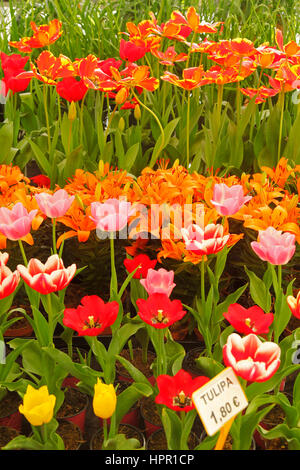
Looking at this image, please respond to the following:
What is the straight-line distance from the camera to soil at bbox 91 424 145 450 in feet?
2.67

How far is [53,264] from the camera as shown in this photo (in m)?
0.80

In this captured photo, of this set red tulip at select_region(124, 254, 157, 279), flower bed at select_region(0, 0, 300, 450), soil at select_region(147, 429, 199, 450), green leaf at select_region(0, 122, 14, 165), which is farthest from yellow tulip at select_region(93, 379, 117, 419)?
green leaf at select_region(0, 122, 14, 165)

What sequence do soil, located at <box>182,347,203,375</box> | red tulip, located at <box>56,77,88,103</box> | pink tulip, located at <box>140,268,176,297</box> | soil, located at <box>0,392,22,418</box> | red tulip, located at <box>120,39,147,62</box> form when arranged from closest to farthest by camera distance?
pink tulip, located at <box>140,268,176,297</box> < soil, located at <box>0,392,22,418</box> < soil, located at <box>182,347,203,375</box> < red tulip, located at <box>56,77,88,103</box> < red tulip, located at <box>120,39,147,62</box>

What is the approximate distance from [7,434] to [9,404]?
0.07 m

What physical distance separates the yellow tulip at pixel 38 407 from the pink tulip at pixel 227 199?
0.39 m

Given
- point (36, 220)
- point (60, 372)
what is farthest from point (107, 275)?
point (60, 372)

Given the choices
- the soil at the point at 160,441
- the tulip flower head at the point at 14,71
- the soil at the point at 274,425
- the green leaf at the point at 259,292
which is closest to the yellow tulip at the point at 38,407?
the soil at the point at 160,441

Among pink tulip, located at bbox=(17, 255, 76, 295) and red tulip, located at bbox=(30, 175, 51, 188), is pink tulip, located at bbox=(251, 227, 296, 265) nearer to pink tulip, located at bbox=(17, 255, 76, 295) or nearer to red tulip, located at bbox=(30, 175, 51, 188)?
pink tulip, located at bbox=(17, 255, 76, 295)

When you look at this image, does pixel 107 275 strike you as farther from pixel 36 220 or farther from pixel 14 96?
pixel 14 96

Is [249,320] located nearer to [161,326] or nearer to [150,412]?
[161,326]

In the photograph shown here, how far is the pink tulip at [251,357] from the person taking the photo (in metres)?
0.61

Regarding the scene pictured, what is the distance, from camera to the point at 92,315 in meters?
0.82

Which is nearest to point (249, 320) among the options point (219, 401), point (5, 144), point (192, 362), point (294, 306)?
point (294, 306)

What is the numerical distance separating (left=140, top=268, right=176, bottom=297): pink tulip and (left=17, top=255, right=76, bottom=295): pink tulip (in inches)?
4.4
